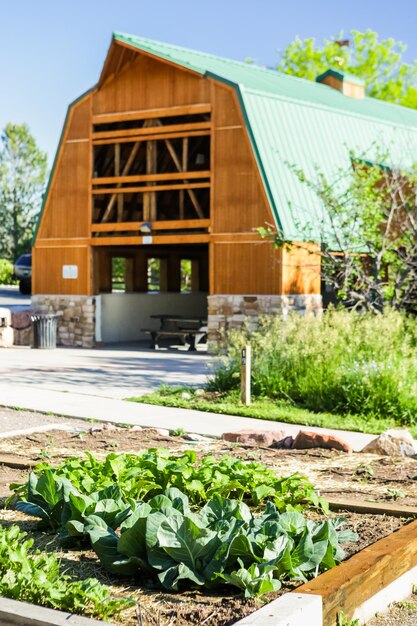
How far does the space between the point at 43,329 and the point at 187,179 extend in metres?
5.35

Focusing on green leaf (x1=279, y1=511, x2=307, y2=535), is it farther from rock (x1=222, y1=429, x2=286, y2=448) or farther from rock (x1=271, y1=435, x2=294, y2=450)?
rock (x1=222, y1=429, x2=286, y2=448)

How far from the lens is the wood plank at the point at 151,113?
22375 mm

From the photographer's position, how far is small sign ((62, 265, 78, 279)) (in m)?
24.6

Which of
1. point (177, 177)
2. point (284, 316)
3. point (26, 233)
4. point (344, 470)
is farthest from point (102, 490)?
point (26, 233)

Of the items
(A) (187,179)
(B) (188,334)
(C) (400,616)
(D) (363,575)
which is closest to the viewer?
(D) (363,575)

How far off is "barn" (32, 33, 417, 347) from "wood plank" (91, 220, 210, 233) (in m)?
0.03

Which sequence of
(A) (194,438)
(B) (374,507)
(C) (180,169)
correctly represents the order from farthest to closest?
(C) (180,169), (A) (194,438), (B) (374,507)

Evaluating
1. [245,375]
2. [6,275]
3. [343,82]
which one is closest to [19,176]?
[6,275]

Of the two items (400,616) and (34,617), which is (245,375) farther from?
(34,617)

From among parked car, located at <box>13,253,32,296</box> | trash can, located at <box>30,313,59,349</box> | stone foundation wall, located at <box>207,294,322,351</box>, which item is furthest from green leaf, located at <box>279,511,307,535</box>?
parked car, located at <box>13,253,32,296</box>

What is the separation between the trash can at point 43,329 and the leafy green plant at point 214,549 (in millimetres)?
18241

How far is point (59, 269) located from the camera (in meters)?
25.0

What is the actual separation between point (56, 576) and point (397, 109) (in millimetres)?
30072

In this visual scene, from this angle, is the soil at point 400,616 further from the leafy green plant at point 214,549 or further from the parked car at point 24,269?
the parked car at point 24,269
